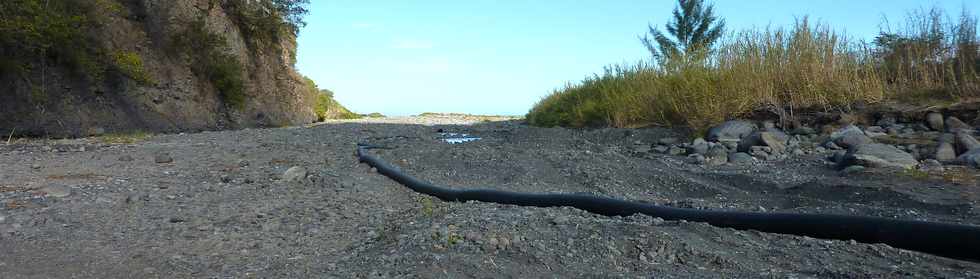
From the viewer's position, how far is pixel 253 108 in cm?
1547

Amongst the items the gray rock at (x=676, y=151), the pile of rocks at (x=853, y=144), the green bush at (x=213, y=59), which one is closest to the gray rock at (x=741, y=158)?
the pile of rocks at (x=853, y=144)

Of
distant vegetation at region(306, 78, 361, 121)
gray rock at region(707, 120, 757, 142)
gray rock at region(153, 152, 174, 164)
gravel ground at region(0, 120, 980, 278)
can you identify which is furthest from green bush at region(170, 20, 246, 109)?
gray rock at region(707, 120, 757, 142)

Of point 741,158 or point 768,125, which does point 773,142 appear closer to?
point 741,158

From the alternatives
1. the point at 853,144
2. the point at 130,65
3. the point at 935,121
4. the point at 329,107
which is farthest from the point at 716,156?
the point at 329,107

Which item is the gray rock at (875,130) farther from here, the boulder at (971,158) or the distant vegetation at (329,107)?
the distant vegetation at (329,107)

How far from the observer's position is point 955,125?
19.2 ft

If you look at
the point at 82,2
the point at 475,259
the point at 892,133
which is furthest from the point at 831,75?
the point at 82,2

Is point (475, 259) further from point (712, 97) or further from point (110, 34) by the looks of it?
point (110, 34)

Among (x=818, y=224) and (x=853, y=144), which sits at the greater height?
(x=853, y=144)

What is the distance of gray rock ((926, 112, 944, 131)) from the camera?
6.00m

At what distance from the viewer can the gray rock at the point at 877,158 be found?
4.49 meters

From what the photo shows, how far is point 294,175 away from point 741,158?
3.87 metres

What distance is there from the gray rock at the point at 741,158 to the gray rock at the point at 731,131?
36.2 inches

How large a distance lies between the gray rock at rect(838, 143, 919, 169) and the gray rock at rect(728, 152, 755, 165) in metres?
0.82
